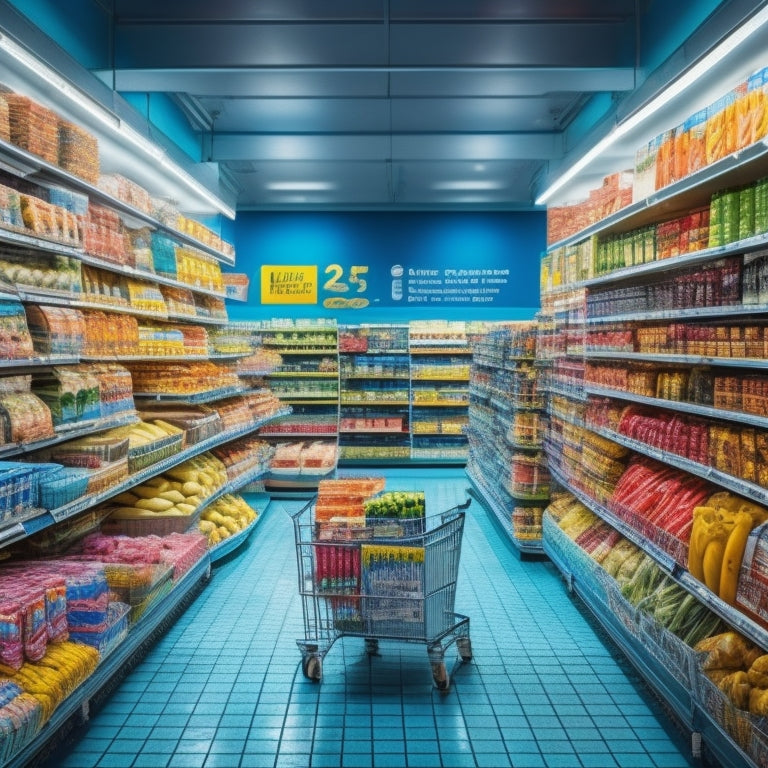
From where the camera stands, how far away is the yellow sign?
12.1 metres

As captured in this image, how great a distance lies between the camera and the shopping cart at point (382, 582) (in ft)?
11.7

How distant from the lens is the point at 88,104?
171 inches

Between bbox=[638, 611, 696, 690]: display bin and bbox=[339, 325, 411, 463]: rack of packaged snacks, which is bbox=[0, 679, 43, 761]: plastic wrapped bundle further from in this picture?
bbox=[339, 325, 411, 463]: rack of packaged snacks

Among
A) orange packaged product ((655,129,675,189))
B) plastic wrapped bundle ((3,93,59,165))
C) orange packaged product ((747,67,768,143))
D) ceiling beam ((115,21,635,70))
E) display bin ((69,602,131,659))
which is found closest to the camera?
orange packaged product ((747,67,768,143))

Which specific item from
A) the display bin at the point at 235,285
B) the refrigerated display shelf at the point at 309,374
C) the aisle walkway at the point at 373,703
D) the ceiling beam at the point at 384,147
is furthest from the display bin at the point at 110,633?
the refrigerated display shelf at the point at 309,374

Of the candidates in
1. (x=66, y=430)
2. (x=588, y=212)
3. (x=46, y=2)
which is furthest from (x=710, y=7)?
(x=66, y=430)

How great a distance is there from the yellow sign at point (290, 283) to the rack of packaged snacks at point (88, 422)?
5566mm

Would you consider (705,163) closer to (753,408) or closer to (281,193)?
(753,408)

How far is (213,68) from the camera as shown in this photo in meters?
5.52

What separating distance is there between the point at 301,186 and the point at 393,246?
202cm

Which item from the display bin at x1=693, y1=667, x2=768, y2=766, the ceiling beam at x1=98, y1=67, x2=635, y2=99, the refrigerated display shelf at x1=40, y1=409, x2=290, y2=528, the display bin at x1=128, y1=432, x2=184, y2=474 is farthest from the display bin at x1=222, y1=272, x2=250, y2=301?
the display bin at x1=693, y1=667, x2=768, y2=766

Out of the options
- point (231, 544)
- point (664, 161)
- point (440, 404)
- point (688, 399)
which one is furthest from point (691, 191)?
point (440, 404)

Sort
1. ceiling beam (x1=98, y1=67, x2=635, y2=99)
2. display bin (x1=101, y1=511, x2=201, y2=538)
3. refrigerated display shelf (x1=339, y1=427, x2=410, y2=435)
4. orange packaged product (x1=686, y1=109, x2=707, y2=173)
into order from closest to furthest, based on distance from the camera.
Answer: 1. orange packaged product (x1=686, y1=109, x2=707, y2=173)
2. display bin (x1=101, y1=511, x2=201, y2=538)
3. ceiling beam (x1=98, y1=67, x2=635, y2=99)
4. refrigerated display shelf (x1=339, y1=427, x2=410, y2=435)

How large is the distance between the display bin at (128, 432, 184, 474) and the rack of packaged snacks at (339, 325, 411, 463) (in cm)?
571
